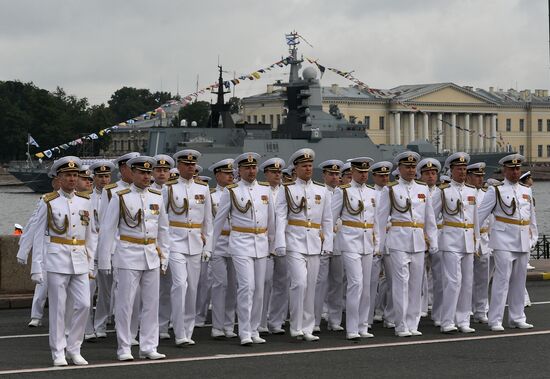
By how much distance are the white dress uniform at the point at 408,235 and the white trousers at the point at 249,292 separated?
1.48 metres

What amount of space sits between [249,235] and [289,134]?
2166 inches

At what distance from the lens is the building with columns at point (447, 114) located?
120375mm

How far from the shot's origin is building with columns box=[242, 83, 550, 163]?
A: 120375 millimetres

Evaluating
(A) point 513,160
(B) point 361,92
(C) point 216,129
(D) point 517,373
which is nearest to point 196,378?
(D) point 517,373

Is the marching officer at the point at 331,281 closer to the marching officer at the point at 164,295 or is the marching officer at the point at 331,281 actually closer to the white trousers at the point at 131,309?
the marching officer at the point at 164,295

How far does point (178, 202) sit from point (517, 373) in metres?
4.21

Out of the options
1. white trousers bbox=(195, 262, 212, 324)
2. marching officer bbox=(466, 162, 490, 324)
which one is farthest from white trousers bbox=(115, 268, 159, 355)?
marching officer bbox=(466, 162, 490, 324)

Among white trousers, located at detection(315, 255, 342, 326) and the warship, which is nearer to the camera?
white trousers, located at detection(315, 255, 342, 326)

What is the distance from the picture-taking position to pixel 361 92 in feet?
409

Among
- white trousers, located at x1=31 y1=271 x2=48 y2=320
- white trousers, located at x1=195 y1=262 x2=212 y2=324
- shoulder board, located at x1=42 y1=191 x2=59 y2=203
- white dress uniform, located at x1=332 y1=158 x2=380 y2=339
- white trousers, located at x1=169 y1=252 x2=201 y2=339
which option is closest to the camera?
shoulder board, located at x1=42 y1=191 x2=59 y2=203

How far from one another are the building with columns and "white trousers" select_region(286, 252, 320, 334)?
328 feet

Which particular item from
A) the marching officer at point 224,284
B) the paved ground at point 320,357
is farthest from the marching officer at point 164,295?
the marching officer at point 224,284

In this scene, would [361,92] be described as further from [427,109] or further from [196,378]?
[196,378]

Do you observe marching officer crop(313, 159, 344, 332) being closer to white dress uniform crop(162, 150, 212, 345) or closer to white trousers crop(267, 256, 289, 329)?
white trousers crop(267, 256, 289, 329)
